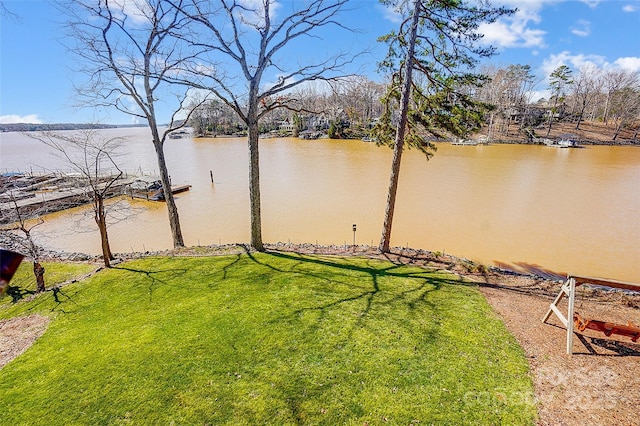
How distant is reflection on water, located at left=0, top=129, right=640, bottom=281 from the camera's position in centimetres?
1184

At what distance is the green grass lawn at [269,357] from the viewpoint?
3.80 metres

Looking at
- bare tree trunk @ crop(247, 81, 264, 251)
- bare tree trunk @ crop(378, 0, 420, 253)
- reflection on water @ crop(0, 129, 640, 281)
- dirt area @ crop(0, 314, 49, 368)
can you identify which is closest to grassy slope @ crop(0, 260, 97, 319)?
dirt area @ crop(0, 314, 49, 368)

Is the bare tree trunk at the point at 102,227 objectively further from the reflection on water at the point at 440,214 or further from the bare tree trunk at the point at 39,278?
the reflection on water at the point at 440,214

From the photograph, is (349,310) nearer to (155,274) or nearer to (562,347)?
(562,347)

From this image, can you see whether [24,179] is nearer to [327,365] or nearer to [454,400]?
[327,365]

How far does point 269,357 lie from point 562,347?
485 cm

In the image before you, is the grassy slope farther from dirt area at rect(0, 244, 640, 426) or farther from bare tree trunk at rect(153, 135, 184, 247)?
bare tree trunk at rect(153, 135, 184, 247)

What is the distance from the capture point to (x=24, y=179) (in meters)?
25.7

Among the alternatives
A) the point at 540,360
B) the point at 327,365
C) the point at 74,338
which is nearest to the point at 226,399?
the point at 327,365

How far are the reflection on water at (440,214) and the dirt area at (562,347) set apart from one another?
3233 millimetres

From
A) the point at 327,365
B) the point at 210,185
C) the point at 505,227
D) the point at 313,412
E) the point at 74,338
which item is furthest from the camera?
the point at 210,185

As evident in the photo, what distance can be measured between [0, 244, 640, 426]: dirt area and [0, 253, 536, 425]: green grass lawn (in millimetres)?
279

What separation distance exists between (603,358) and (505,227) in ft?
33.3

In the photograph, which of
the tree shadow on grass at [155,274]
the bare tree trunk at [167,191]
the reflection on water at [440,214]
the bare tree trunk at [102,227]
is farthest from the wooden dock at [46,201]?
the tree shadow on grass at [155,274]
